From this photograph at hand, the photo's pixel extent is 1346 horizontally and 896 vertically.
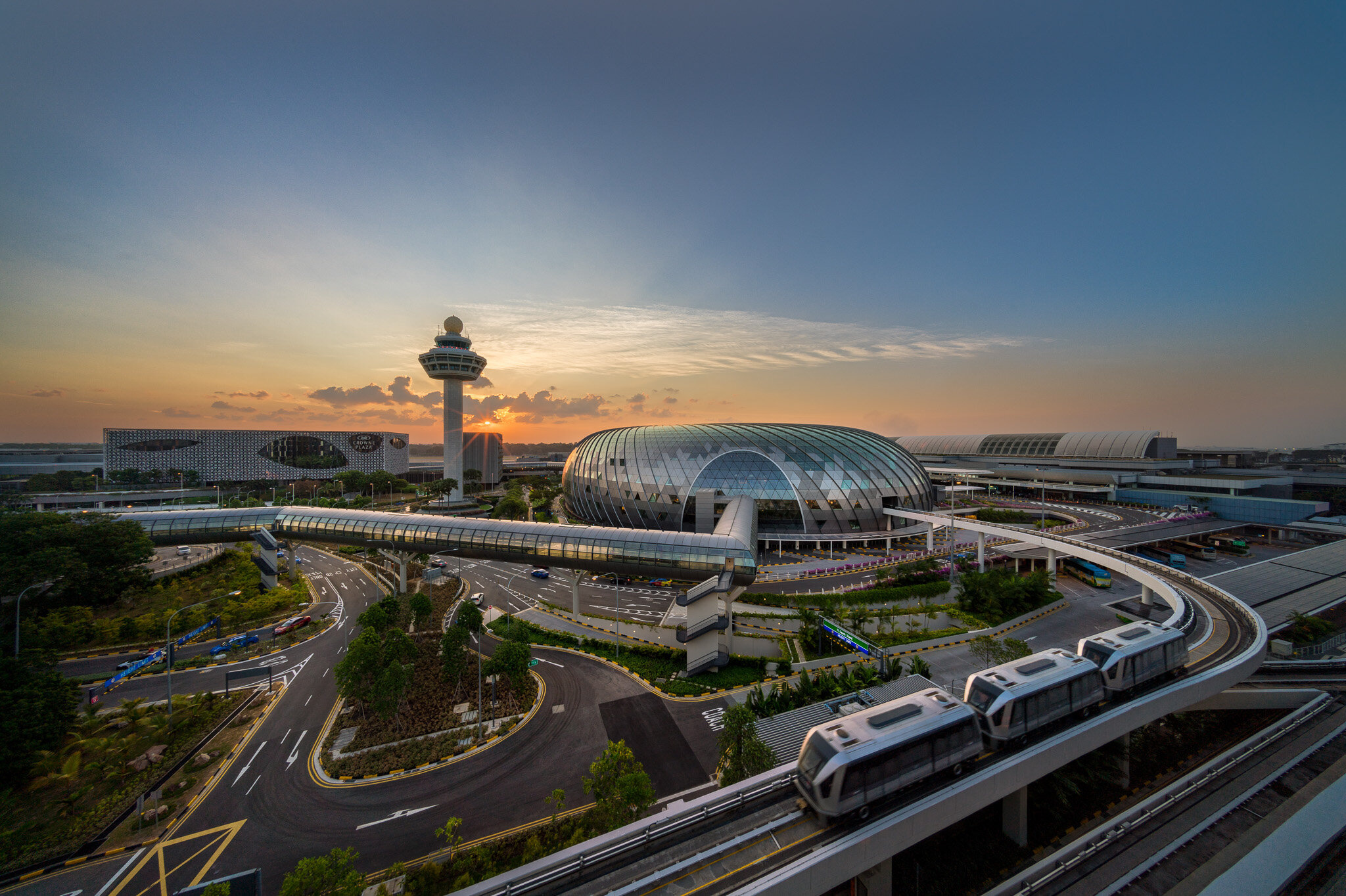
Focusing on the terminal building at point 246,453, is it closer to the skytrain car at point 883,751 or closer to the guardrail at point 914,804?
the guardrail at point 914,804

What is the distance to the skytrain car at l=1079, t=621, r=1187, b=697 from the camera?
1844cm

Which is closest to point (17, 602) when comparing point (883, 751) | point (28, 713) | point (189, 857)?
point (28, 713)

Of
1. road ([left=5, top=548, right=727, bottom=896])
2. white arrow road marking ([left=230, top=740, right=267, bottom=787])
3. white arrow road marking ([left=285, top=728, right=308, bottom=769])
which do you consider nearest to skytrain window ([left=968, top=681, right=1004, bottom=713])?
road ([left=5, top=548, right=727, bottom=896])

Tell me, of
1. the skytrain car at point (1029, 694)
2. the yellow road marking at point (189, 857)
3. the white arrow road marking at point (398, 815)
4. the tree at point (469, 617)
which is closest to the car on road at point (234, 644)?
the tree at point (469, 617)

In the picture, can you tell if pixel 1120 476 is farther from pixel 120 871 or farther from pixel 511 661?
pixel 120 871

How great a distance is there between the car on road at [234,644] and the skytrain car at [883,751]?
48238 mm

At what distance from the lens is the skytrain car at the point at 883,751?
12.8 m

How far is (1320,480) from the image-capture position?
87.4m

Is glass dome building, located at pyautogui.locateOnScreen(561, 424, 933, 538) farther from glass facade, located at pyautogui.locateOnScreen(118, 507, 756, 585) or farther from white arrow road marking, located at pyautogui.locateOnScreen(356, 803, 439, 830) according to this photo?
white arrow road marking, located at pyautogui.locateOnScreen(356, 803, 439, 830)

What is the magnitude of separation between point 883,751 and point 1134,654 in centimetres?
1435

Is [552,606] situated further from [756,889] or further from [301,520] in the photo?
[756,889]

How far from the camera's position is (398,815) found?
66.0 feet

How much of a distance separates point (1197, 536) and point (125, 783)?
365ft

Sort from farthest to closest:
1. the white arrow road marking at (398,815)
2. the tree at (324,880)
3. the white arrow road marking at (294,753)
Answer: the white arrow road marking at (294,753), the white arrow road marking at (398,815), the tree at (324,880)
